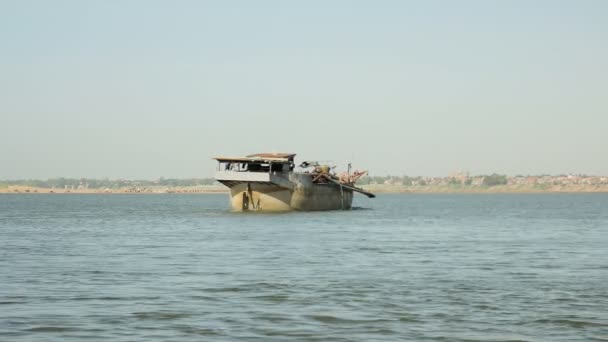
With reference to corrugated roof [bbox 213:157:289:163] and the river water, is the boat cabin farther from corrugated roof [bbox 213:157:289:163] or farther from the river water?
the river water

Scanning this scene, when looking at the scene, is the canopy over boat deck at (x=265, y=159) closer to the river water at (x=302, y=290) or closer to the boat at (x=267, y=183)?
the boat at (x=267, y=183)

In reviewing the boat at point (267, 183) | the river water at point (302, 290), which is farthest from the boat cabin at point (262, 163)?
the river water at point (302, 290)

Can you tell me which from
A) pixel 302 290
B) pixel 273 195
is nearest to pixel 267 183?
pixel 273 195

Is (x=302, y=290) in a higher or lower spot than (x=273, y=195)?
lower

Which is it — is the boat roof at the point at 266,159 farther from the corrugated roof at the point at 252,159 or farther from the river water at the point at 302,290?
Answer: the river water at the point at 302,290

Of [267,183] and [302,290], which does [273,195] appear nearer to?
[267,183]

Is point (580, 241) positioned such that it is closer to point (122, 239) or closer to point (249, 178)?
point (122, 239)

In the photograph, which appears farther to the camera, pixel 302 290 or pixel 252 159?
pixel 252 159

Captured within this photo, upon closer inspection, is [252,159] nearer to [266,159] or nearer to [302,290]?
[266,159]

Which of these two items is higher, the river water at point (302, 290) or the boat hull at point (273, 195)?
the boat hull at point (273, 195)

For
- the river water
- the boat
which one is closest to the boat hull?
the boat

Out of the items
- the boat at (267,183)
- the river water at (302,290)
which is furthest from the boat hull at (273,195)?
the river water at (302,290)

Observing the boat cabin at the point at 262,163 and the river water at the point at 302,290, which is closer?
the river water at the point at 302,290

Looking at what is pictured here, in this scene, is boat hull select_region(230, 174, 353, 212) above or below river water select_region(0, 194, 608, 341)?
above
